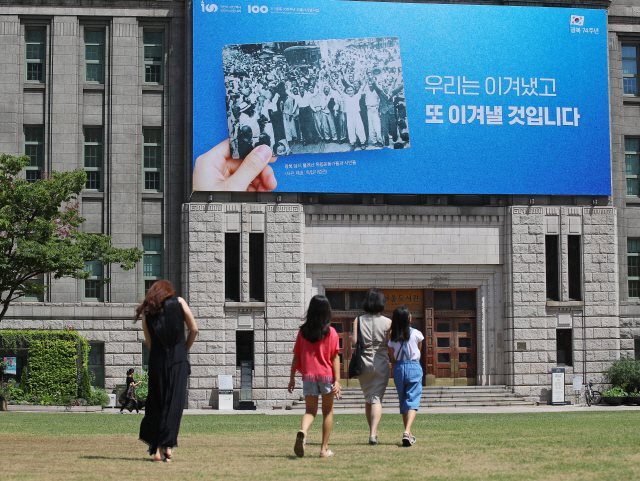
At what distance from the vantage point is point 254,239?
34031 millimetres

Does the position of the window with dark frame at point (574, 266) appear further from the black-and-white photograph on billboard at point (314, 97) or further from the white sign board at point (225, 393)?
the white sign board at point (225, 393)

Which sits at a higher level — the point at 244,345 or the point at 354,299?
the point at 354,299

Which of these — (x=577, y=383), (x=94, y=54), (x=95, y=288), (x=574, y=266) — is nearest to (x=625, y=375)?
(x=577, y=383)

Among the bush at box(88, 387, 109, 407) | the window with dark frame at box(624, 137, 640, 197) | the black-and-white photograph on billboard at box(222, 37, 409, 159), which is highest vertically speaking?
the black-and-white photograph on billboard at box(222, 37, 409, 159)

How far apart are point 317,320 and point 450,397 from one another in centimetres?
2284

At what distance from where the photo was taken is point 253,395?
108ft

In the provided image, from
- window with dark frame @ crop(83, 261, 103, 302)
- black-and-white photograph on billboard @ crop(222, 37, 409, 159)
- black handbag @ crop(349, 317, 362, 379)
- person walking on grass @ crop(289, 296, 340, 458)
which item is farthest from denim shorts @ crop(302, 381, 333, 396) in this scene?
window with dark frame @ crop(83, 261, 103, 302)

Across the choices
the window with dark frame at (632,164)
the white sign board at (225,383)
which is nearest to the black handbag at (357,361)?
the white sign board at (225,383)

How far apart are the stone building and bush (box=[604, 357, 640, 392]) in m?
0.80

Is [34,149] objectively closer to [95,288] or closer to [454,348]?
[95,288]

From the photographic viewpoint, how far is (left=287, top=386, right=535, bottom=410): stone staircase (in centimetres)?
3259

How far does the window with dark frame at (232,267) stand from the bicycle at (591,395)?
1323 centimetres

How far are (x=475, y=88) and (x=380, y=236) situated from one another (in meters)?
6.66

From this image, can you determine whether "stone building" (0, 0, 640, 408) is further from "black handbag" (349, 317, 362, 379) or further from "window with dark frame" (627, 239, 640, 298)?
"black handbag" (349, 317, 362, 379)
